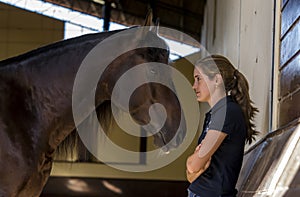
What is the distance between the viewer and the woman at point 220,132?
5.29 ft

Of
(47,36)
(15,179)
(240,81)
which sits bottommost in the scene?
(15,179)

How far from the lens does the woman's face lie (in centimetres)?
176

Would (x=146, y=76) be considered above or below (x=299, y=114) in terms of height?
above

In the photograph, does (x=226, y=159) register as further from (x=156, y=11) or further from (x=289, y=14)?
(x=156, y=11)

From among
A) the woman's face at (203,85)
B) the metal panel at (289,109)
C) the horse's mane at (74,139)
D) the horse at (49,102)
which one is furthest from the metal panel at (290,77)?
the horse's mane at (74,139)

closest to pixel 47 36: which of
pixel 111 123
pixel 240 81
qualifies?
pixel 111 123

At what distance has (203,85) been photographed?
1781 millimetres

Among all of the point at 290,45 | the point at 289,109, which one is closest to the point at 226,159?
the point at 289,109

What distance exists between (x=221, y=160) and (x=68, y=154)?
920mm

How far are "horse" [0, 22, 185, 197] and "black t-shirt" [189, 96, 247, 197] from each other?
0.52 meters

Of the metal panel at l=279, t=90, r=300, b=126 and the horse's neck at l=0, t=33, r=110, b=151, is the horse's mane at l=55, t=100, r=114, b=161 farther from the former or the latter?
the metal panel at l=279, t=90, r=300, b=126

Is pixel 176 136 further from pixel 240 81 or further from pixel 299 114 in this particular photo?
pixel 299 114

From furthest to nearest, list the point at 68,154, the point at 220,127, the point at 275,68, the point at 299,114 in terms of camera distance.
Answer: the point at 68,154 < the point at 275,68 < the point at 220,127 < the point at 299,114

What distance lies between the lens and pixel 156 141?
2283 millimetres
